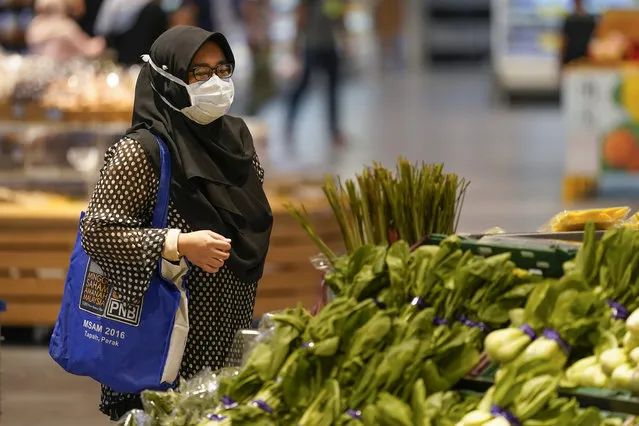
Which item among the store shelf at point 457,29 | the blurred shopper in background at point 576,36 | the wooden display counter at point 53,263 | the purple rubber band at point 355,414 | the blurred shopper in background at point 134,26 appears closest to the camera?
the purple rubber band at point 355,414

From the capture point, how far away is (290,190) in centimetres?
687

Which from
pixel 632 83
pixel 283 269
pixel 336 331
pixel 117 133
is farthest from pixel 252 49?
pixel 336 331

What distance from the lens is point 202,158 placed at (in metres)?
3.45

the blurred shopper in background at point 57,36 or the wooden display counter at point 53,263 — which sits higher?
the blurred shopper in background at point 57,36

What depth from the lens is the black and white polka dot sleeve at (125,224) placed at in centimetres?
331

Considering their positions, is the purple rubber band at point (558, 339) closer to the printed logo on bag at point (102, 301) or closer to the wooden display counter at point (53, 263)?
the printed logo on bag at point (102, 301)

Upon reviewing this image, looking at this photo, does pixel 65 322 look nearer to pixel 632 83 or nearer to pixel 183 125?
pixel 183 125

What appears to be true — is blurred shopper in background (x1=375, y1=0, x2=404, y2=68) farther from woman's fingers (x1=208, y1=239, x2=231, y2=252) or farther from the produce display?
the produce display

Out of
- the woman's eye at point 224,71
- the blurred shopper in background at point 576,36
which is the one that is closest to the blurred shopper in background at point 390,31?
the blurred shopper in background at point 576,36

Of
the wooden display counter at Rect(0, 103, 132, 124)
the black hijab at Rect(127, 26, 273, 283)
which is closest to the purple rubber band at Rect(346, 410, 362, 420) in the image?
the black hijab at Rect(127, 26, 273, 283)

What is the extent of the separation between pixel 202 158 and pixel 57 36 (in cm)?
526

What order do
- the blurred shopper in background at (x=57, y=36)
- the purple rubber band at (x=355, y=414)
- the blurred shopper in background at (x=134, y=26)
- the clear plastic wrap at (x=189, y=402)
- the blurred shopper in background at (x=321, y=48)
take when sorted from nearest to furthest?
the purple rubber band at (x=355, y=414)
the clear plastic wrap at (x=189, y=402)
the blurred shopper in background at (x=57, y=36)
the blurred shopper in background at (x=134, y=26)
the blurred shopper in background at (x=321, y=48)

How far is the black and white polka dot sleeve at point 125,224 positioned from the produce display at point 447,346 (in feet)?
1.92

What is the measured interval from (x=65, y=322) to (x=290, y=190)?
11.1 feet
